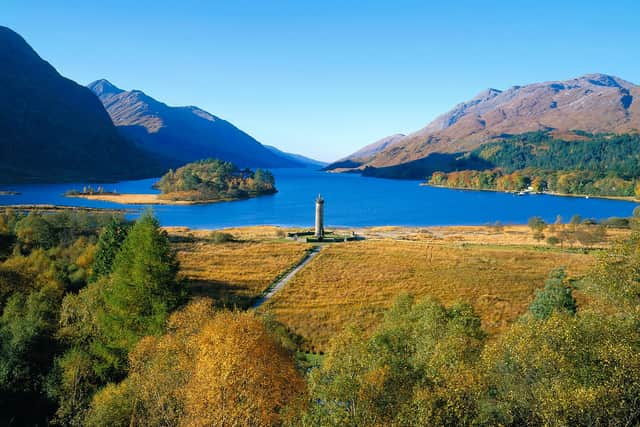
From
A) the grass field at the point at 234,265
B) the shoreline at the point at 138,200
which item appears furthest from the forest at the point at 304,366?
the shoreline at the point at 138,200

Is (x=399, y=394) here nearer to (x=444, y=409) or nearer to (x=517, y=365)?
(x=444, y=409)

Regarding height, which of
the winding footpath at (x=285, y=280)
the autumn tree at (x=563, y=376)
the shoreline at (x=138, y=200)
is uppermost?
the autumn tree at (x=563, y=376)

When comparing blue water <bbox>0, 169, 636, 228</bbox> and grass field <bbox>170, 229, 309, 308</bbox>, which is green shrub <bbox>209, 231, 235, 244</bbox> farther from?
blue water <bbox>0, 169, 636, 228</bbox>

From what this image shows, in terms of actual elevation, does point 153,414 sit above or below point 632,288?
below

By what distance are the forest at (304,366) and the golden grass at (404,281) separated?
24.1ft

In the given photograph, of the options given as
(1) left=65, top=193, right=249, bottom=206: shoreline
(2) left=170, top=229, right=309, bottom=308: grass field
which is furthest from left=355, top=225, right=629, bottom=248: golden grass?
(1) left=65, top=193, right=249, bottom=206: shoreline

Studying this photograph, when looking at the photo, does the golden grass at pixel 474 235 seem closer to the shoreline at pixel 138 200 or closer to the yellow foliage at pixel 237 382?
the yellow foliage at pixel 237 382

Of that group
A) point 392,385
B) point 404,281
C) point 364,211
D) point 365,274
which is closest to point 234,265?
point 365,274

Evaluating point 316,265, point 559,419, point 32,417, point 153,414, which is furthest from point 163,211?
point 559,419

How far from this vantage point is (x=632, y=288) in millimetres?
27672

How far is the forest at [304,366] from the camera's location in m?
18.3

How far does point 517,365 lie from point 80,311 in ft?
116

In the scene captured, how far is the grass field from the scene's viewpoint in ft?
171

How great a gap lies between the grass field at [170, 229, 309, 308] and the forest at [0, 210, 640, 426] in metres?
9.95
